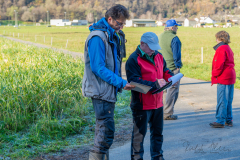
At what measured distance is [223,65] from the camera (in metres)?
4.93

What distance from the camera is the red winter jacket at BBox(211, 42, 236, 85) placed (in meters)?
4.87

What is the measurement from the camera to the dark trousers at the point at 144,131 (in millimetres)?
3441

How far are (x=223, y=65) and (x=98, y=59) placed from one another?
9.90 feet

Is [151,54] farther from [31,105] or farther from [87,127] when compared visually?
[31,105]

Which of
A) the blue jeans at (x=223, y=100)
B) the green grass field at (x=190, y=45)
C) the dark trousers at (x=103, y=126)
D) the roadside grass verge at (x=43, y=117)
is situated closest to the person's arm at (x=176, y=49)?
the blue jeans at (x=223, y=100)

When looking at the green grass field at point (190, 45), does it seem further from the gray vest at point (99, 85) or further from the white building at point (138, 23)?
the white building at point (138, 23)

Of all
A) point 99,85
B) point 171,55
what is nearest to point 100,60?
point 99,85

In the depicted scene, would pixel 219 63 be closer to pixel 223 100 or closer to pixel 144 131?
pixel 223 100

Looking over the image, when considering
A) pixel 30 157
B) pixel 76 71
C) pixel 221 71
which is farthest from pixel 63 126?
pixel 76 71

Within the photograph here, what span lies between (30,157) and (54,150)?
1.30 ft

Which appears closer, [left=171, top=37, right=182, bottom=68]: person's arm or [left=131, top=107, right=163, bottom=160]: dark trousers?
[left=131, top=107, right=163, bottom=160]: dark trousers

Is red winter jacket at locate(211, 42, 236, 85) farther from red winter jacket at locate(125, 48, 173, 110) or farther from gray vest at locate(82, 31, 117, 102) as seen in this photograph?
gray vest at locate(82, 31, 117, 102)

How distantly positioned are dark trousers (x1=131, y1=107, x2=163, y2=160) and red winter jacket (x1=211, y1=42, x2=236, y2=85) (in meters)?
2.02

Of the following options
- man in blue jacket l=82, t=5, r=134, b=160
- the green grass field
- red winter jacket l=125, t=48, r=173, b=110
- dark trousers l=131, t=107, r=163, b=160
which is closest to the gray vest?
man in blue jacket l=82, t=5, r=134, b=160
